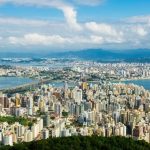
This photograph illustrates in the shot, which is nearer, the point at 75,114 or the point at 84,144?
the point at 84,144

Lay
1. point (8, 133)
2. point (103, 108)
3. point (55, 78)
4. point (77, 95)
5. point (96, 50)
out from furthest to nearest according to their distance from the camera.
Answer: point (96, 50), point (55, 78), point (77, 95), point (103, 108), point (8, 133)

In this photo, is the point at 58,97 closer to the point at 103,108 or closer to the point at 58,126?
the point at 103,108

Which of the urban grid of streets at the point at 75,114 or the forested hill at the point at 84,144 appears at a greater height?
the forested hill at the point at 84,144

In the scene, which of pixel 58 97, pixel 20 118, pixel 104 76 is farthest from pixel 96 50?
pixel 20 118

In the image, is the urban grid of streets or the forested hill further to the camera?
the urban grid of streets

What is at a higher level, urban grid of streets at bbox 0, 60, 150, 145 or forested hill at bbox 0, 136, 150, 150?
forested hill at bbox 0, 136, 150, 150

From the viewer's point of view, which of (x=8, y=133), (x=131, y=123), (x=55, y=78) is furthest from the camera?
(x=55, y=78)

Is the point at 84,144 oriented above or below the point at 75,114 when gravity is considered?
above

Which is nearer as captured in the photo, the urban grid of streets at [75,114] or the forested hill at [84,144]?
the forested hill at [84,144]
